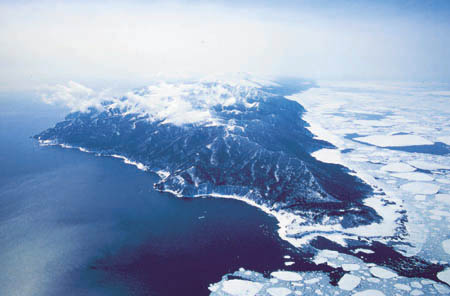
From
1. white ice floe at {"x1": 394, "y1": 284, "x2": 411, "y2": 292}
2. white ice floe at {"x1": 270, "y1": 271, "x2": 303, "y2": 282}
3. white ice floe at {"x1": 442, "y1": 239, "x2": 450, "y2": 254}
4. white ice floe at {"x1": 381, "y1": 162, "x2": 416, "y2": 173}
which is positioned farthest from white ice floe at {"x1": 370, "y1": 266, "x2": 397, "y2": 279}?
white ice floe at {"x1": 381, "y1": 162, "x2": 416, "y2": 173}

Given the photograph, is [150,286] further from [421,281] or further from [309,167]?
[309,167]

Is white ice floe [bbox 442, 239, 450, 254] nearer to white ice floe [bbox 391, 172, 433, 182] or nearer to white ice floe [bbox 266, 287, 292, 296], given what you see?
white ice floe [bbox 266, 287, 292, 296]

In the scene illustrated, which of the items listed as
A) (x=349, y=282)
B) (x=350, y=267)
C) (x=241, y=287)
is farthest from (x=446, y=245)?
(x=241, y=287)

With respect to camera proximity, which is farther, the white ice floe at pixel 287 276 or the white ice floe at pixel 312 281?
the white ice floe at pixel 287 276

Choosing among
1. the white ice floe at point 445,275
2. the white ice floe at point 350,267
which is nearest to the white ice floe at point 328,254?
the white ice floe at point 350,267

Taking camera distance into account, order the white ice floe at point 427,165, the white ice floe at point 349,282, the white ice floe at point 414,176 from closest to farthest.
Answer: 1. the white ice floe at point 349,282
2. the white ice floe at point 414,176
3. the white ice floe at point 427,165

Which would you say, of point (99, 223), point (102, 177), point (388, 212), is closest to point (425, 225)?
point (388, 212)

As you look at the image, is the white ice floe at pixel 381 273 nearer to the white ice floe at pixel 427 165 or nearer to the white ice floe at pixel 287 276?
the white ice floe at pixel 287 276
